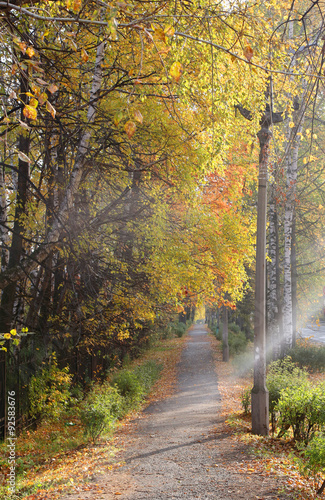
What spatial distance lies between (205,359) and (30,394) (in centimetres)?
1501

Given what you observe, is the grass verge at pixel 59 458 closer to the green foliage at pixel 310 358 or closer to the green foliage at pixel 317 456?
the green foliage at pixel 317 456

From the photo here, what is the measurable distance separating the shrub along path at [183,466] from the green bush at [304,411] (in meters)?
0.95

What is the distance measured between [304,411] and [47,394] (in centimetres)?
593

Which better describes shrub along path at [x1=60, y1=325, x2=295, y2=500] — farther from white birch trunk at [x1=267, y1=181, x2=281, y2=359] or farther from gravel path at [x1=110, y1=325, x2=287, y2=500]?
white birch trunk at [x1=267, y1=181, x2=281, y2=359]

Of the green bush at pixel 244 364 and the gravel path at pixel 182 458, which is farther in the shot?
the green bush at pixel 244 364

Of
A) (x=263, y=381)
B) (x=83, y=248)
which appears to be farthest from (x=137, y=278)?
(x=263, y=381)

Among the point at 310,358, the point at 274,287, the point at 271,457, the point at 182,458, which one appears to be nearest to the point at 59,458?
the point at 182,458

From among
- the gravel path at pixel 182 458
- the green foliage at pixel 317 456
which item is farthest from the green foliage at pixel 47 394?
the green foliage at pixel 317 456

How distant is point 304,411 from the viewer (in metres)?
6.09

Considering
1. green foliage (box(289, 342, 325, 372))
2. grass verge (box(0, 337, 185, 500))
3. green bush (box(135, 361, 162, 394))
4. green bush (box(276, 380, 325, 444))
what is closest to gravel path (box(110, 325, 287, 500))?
grass verge (box(0, 337, 185, 500))

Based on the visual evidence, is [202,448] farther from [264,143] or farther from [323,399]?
[264,143]

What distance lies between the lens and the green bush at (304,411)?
585 centimetres

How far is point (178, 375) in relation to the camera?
58.3 feet

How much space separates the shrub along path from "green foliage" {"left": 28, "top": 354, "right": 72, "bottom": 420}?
1.96m
